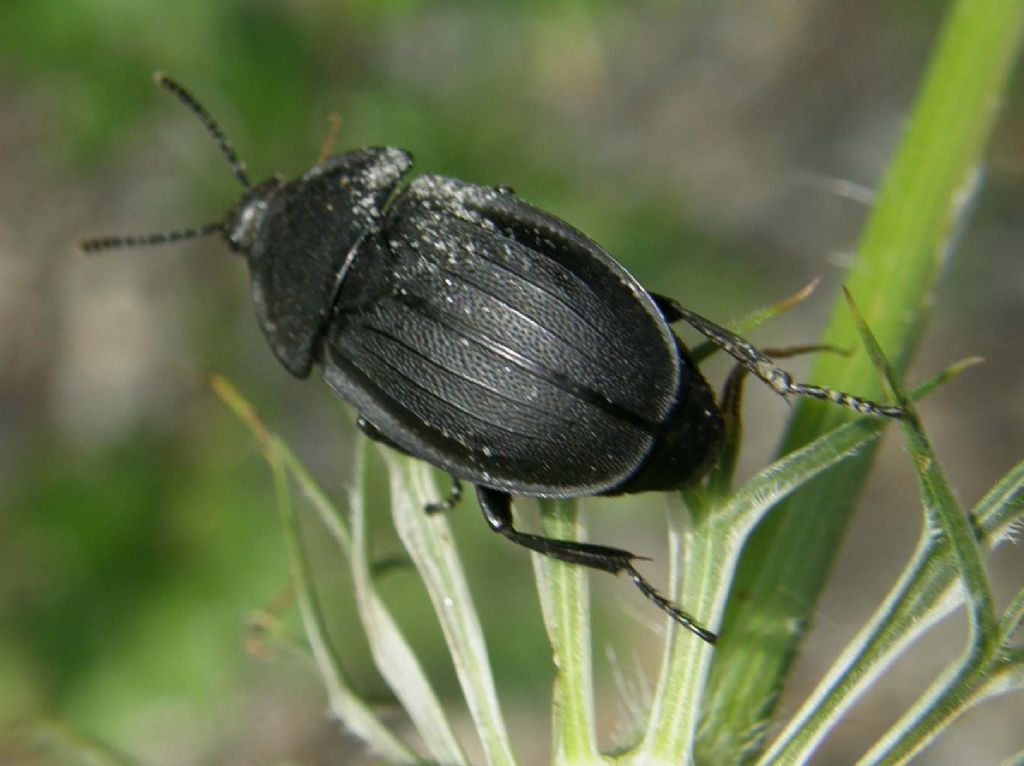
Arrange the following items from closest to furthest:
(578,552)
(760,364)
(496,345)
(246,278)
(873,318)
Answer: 1. (578,552)
2. (873,318)
3. (760,364)
4. (496,345)
5. (246,278)

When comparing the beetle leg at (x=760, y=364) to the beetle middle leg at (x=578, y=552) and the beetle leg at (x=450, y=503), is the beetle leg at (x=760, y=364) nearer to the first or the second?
the beetle middle leg at (x=578, y=552)

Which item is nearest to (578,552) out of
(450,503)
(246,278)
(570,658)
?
(570,658)

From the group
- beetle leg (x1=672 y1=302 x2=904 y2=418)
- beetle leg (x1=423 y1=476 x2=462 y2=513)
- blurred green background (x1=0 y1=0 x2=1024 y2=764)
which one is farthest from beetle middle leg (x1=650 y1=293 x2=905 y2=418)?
blurred green background (x1=0 y1=0 x2=1024 y2=764)

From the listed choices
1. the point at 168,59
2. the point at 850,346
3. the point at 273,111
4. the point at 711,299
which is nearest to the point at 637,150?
the point at 711,299

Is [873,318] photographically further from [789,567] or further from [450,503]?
[450,503]

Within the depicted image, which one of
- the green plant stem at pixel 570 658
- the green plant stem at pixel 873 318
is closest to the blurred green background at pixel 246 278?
the green plant stem at pixel 873 318

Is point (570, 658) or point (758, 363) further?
point (758, 363)
